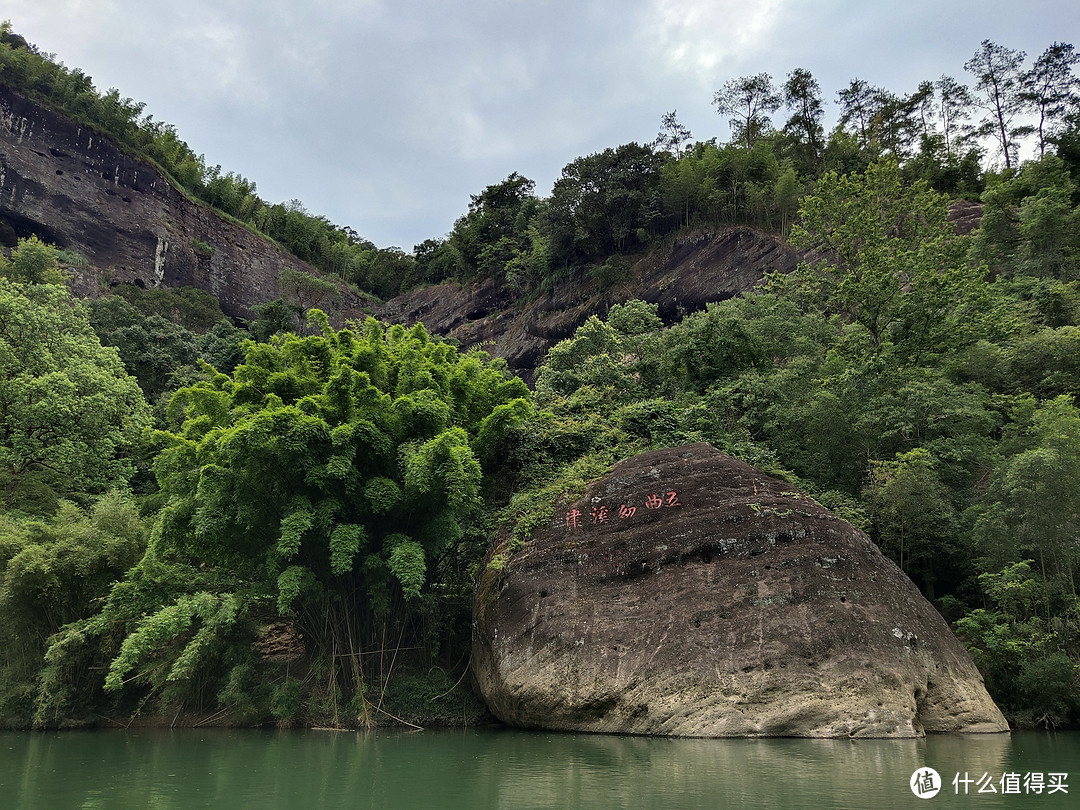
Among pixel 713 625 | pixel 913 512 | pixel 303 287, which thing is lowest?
pixel 713 625

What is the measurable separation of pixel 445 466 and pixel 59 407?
12.1 m

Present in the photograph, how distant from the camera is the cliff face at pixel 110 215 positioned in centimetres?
3750

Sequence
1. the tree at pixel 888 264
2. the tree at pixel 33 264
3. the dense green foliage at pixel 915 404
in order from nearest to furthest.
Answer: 1. the dense green foliage at pixel 915 404
2. the tree at pixel 888 264
3. the tree at pixel 33 264

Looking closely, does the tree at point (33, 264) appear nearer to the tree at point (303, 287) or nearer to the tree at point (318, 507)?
the tree at point (303, 287)

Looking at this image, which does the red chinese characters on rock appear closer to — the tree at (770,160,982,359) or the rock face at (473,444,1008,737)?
the rock face at (473,444,1008,737)

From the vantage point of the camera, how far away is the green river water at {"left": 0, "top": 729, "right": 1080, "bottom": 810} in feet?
15.7

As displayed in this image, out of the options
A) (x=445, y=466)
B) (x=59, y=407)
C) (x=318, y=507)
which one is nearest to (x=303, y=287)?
(x=59, y=407)

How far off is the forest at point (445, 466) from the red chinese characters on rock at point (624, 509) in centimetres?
77

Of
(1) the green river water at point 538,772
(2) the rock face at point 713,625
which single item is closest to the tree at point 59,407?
(1) the green river water at point 538,772

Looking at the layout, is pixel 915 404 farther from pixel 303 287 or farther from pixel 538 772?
pixel 303 287

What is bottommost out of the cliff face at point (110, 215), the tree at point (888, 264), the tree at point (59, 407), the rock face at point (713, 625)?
the rock face at point (713, 625)

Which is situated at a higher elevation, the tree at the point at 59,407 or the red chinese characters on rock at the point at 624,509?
the tree at the point at 59,407

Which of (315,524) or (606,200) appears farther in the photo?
(606,200)

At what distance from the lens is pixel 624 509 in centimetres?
1029
